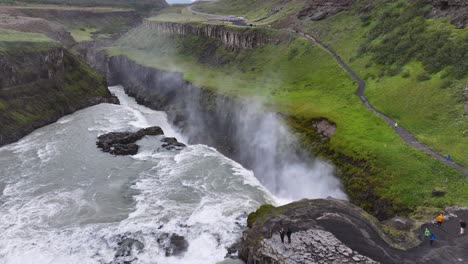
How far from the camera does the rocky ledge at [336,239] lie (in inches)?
1152

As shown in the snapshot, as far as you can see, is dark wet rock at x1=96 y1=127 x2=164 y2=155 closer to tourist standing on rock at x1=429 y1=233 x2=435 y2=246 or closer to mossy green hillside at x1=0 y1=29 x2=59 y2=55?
mossy green hillside at x1=0 y1=29 x2=59 y2=55

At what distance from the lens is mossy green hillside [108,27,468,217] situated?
127 feet

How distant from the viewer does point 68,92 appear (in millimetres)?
90438

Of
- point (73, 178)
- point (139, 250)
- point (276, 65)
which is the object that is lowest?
point (73, 178)

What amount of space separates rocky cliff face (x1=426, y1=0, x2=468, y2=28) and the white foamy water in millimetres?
42845

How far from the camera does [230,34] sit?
102938mm

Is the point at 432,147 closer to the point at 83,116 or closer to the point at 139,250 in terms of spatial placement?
the point at 139,250

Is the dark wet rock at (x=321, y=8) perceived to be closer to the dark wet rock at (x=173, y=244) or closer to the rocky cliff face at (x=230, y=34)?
the rocky cliff face at (x=230, y=34)

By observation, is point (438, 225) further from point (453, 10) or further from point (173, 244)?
point (453, 10)

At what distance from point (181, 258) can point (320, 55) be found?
57.0 metres

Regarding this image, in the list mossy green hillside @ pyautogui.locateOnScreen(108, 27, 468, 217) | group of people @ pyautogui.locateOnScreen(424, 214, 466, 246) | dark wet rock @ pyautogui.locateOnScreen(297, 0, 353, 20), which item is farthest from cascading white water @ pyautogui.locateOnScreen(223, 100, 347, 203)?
dark wet rock @ pyautogui.locateOnScreen(297, 0, 353, 20)

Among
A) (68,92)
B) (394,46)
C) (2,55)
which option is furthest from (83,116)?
(394,46)

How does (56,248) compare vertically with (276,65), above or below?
below

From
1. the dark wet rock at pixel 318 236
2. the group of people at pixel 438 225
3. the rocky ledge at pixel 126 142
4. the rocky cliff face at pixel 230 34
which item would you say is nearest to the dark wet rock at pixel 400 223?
the group of people at pixel 438 225
